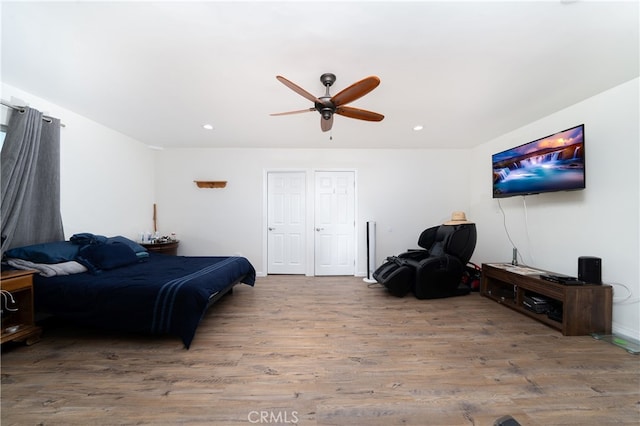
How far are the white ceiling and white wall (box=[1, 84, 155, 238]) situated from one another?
0.33 meters

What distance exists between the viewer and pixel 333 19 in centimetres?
149

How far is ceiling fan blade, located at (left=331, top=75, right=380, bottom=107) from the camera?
165 cm

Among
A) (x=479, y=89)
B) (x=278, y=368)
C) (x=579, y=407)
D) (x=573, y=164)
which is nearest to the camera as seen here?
(x=579, y=407)

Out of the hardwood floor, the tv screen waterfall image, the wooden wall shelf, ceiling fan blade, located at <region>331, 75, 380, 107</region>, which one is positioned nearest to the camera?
the hardwood floor

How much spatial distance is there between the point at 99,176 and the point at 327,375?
4083mm

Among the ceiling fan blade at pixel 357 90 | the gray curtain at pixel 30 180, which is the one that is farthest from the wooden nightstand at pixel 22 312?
the ceiling fan blade at pixel 357 90

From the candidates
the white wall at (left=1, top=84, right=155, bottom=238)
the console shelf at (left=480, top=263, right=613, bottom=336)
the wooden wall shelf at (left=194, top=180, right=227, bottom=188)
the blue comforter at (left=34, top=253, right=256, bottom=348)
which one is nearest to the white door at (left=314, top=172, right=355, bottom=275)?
the wooden wall shelf at (left=194, top=180, right=227, bottom=188)

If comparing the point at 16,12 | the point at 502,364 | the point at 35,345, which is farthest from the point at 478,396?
the point at 16,12

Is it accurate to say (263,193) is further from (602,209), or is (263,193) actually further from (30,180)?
(602,209)

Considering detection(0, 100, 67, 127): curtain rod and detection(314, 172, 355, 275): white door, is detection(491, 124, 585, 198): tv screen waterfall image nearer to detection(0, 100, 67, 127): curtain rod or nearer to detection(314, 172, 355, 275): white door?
detection(314, 172, 355, 275): white door

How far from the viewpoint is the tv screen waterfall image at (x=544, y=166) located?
8.07ft

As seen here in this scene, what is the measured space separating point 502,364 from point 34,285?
4.18 meters

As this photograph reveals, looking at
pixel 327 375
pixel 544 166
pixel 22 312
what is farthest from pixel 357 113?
pixel 22 312

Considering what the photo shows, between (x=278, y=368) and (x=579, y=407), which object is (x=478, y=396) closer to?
(x=579, y=407)
